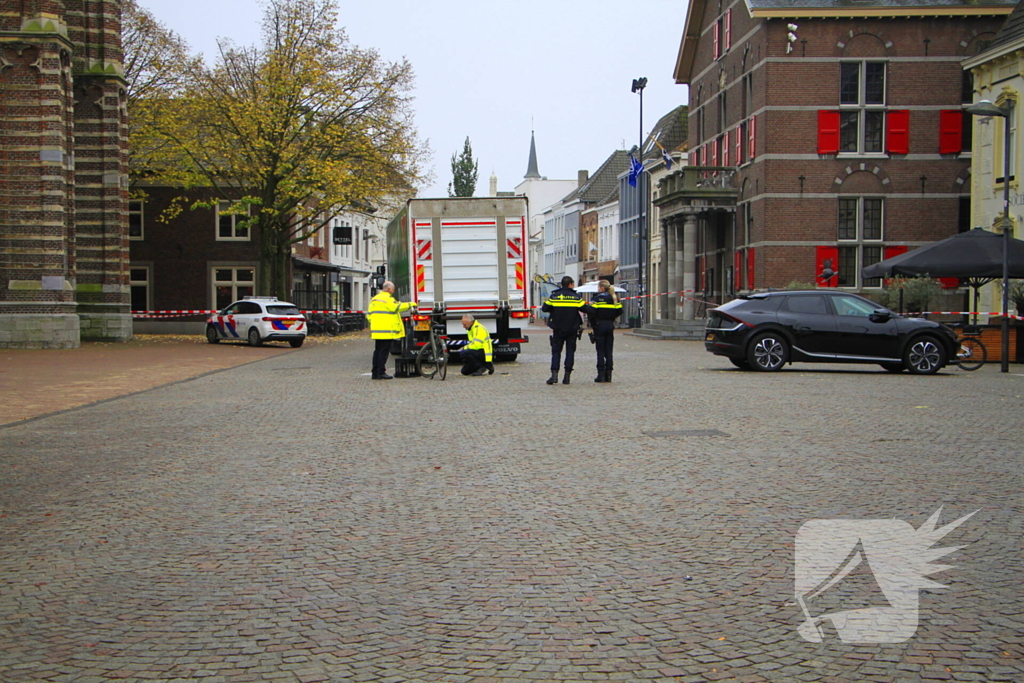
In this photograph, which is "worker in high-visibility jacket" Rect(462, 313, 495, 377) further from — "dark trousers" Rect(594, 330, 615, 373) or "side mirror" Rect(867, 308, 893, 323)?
"side mirror" Rect(867, 308, 893, 323)

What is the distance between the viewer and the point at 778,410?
13180mm

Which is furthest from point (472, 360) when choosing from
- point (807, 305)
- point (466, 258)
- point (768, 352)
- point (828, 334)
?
point (828, 334)

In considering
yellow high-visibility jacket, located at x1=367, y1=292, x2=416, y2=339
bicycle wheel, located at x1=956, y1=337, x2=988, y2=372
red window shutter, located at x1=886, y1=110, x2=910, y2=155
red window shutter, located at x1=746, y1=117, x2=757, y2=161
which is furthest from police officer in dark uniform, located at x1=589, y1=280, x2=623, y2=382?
red window shutter, located at x1=746, y1=117, x2=757, y2=161

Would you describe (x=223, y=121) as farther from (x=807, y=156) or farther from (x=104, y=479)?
(x=104, y=479)

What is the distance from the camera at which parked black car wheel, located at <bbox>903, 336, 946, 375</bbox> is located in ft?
66.0

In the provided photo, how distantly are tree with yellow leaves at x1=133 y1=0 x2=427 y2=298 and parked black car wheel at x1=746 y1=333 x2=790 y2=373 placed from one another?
69.8 feet

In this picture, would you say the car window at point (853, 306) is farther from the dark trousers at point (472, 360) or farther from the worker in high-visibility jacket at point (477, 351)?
the dark trousers at point (472, 360)

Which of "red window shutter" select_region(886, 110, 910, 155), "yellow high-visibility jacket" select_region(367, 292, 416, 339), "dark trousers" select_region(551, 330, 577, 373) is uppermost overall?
"red window shutter" select_region(886, 110, 910, 155)

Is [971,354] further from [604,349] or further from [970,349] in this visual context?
[604,349]

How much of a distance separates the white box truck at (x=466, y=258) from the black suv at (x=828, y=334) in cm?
497

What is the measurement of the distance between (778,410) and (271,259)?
3353 centimetres

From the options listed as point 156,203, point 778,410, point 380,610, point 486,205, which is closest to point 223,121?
point 156,203

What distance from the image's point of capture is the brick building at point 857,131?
3697 cm

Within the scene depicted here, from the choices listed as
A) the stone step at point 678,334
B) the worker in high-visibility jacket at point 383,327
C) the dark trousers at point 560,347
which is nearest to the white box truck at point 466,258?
the worker in high-visibility jacket at point 383,327
